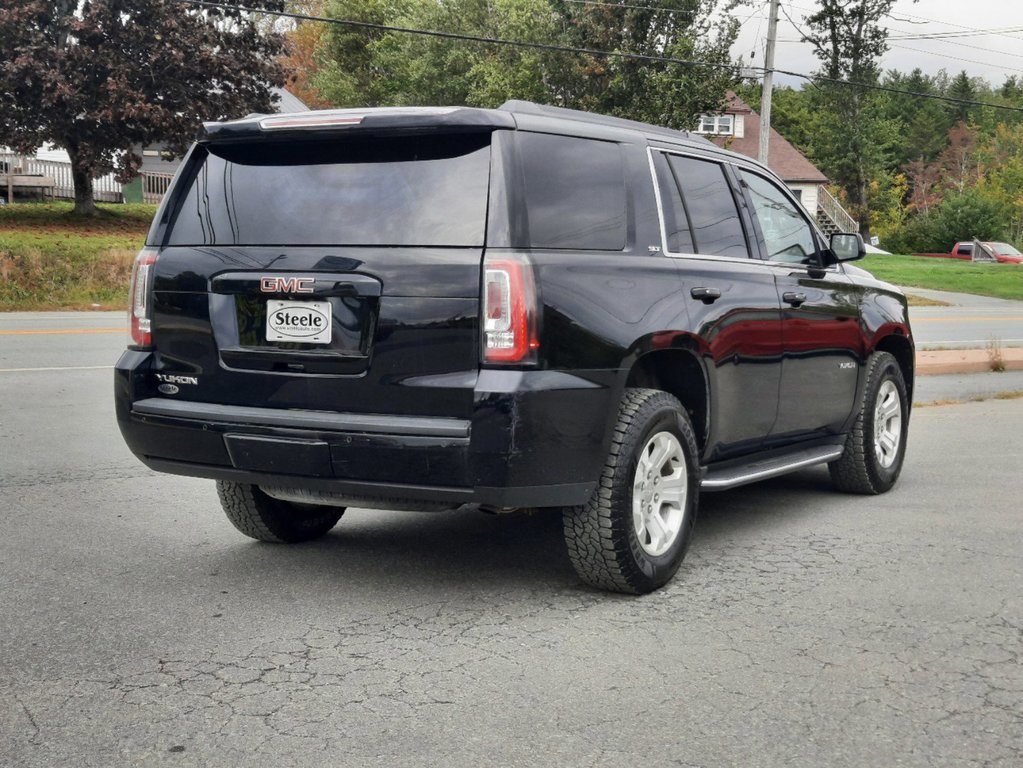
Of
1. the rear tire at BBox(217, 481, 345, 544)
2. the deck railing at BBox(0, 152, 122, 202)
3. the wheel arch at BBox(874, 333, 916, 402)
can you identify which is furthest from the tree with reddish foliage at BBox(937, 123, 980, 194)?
the rear tire at BBox(217, 481, 345, 544)

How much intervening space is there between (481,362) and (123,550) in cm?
220

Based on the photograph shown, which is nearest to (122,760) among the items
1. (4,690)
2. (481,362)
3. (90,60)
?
(4,690)

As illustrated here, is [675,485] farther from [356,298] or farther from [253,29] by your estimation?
[253,29]

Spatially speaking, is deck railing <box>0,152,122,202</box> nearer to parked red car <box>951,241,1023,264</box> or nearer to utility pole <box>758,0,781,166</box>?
utility pole <box>758,0,781,166</box>

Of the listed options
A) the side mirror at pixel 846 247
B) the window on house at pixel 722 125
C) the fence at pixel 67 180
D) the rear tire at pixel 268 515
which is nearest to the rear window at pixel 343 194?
the rear tire at pixel 268 515

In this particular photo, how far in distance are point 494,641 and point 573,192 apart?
68.4 inches

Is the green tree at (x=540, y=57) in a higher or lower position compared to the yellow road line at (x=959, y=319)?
higher

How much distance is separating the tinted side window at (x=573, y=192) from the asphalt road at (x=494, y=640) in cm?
142

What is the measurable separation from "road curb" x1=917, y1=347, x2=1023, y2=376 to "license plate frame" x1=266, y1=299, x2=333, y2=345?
11.2m

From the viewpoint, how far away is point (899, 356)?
25.6 feet

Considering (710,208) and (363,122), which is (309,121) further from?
(710,208)

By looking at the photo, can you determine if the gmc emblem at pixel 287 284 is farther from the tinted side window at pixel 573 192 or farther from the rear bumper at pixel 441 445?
the tinted side window at pixel 573 192

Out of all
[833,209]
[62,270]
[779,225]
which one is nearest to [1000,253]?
[833,209]

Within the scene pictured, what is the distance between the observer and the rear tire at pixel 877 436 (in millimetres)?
7195
